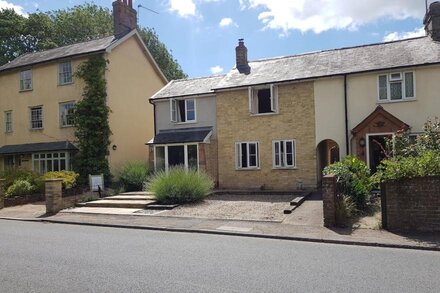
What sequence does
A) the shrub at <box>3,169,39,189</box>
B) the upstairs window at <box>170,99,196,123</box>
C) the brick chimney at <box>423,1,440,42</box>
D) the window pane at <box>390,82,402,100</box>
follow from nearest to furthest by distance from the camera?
1. the window pane at <box>390,82,402,100</box>
2. the brick chimney at <box>423,1,440,42</box>
3. the shrub at <box>3,169,39,189</box>
4. the upstairs window at <box>170,99,196,123</box>

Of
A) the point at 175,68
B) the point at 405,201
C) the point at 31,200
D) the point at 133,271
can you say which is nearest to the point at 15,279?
the point at 133,271

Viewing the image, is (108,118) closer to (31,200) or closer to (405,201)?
(31,200)

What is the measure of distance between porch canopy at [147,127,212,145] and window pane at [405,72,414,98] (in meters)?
9.76

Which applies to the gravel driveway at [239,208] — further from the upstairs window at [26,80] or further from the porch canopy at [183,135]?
the upstairs window at [26,80]

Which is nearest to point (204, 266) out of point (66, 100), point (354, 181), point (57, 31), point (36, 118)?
point (354, 181)

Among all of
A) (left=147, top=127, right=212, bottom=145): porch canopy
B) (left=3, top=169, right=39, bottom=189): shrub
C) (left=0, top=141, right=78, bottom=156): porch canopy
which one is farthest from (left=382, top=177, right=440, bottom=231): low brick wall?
(left=0, top=141, right=78, bottom=156): porch canopy

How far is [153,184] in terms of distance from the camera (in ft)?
57.8

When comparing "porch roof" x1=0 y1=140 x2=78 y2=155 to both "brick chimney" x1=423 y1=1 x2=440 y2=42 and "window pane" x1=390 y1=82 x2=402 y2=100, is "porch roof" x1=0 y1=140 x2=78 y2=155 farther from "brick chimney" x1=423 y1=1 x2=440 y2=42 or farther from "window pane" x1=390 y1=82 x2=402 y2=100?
"brick chimney" x1=423 y1=1 x2=440 y2=42

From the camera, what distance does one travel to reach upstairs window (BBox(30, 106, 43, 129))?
93.1 ft

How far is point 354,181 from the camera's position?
1409 centimetres

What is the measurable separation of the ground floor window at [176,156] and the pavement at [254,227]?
676cm

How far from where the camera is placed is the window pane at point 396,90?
1888cm

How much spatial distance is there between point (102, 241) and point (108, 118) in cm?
1606

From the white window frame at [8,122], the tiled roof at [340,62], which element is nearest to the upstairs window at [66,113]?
the white window frame at [8,122]
